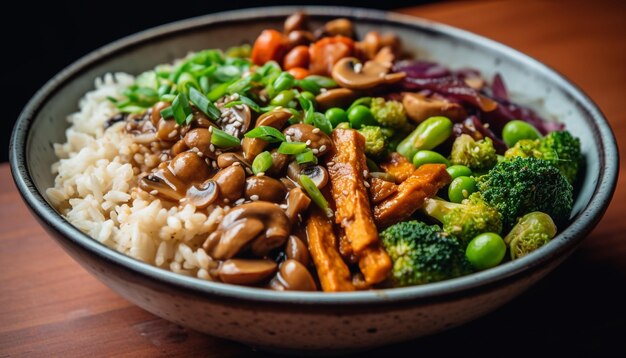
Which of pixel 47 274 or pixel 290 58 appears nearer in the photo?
pixel 47 274

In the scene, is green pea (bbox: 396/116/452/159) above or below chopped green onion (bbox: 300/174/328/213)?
above

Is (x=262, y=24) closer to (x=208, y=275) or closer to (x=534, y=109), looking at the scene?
(x=534, y=109)

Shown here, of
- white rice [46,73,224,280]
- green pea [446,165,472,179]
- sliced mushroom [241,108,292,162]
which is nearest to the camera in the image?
white rice [46,73,224,280]

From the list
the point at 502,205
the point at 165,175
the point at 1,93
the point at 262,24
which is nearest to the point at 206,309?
the point at 165,175

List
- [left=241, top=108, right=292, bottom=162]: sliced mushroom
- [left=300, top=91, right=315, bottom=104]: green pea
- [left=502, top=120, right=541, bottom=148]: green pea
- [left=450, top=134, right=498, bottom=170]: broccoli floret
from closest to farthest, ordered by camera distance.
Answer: [left=241, top=108, right=292, bottom=162]: sliced mushroom
[left=450, top=134, right=498, bottom=170]: broccoli floret
[left=300, top=91, right=315, bottom=104]: green pea
[left=502, top=120, right=541, bottom=148]: green pea

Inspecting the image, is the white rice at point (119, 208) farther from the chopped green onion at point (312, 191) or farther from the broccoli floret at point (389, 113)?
the broccoli floret at point (389, 113)

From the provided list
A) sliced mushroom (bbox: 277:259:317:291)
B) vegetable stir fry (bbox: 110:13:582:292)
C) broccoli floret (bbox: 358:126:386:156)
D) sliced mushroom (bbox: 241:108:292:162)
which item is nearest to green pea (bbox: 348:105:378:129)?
vegetable stir fry (bbox: 110:13:582:292)

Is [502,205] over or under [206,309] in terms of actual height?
over

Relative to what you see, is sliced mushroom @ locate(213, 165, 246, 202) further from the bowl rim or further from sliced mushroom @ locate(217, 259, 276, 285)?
the bowl rim
